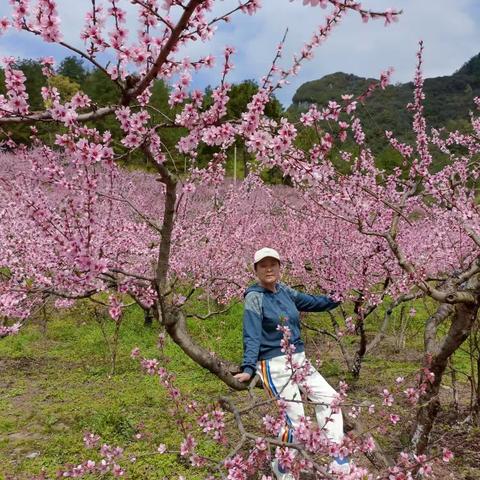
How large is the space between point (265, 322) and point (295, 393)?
577mm

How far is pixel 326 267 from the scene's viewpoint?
7.14m

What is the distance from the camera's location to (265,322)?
355 cm

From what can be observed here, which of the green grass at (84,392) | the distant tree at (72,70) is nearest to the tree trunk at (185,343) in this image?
the green grass at (84,392)

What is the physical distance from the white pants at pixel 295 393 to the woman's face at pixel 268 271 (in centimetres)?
61

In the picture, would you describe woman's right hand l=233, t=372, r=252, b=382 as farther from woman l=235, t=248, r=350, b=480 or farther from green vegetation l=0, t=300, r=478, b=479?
green vegetation l=0, t=300, r=478, b=479

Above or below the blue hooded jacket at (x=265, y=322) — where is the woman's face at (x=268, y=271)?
above

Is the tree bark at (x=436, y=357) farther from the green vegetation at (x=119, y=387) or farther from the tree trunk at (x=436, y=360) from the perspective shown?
the green vegetation at (x=119, y=387)

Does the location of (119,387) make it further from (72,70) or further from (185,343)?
(72,70)

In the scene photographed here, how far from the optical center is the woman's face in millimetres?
3695

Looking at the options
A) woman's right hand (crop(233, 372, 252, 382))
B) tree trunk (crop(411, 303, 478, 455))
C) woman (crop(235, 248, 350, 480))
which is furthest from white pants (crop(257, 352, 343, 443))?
tree trunk (crop(411, 303, 478, 455))

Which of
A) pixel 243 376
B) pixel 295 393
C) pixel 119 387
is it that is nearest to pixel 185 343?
pixel 243 376

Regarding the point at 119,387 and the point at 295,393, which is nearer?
the point at 295,393

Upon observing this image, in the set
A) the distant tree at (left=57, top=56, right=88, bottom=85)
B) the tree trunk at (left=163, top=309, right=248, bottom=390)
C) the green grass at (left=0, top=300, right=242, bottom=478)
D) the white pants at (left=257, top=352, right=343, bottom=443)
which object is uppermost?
the distant tree at (left=57, top=56, right=88, bottom=85)

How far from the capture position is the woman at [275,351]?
10.5 feet
